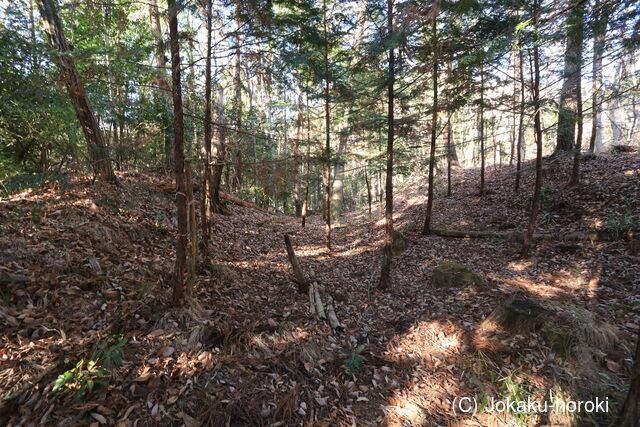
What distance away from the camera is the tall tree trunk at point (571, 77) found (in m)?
5.65

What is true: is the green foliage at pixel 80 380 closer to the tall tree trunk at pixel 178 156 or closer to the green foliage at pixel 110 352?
the green foliage at pixel 110 352

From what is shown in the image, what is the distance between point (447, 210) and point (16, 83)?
49.3ft

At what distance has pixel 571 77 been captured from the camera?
830 cm

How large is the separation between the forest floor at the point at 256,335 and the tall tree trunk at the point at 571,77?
12.4 ft

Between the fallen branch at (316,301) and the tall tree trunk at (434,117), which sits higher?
the tall tree trunk at (434,117)

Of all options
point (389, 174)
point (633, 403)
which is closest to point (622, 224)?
point (389, 174)

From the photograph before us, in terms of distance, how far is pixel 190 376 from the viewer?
3.53m

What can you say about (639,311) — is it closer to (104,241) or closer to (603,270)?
(603,270)

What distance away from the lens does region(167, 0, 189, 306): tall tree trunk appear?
395cm

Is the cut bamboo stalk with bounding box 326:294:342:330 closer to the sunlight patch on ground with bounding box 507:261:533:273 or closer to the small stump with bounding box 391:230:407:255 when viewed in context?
the small stump with bounding box 391:230:407:255

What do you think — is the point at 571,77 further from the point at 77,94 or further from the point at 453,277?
the point at 77,94

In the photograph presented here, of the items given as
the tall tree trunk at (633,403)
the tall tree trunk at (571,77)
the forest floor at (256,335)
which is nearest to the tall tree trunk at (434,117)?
the tall tree trunk at (571,77)

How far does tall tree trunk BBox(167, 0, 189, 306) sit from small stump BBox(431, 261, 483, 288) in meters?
6.00

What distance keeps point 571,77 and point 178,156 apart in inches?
448
